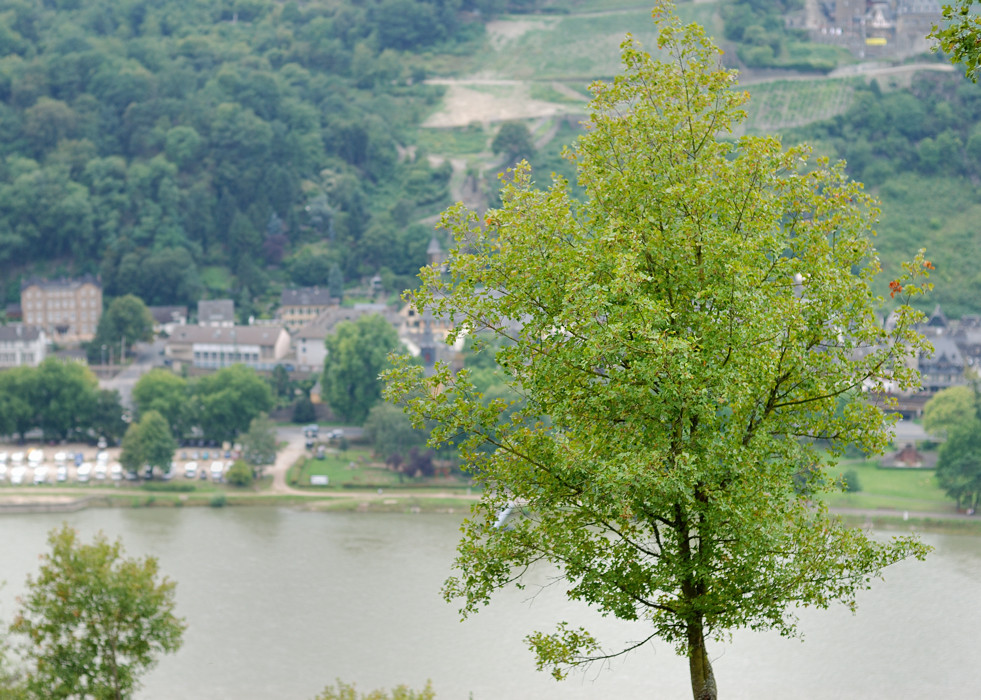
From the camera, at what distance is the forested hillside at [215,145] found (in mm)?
50406

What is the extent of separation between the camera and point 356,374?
35438 millimetres

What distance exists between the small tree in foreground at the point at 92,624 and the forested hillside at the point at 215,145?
33.7 m

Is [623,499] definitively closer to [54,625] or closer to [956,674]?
[54,625]

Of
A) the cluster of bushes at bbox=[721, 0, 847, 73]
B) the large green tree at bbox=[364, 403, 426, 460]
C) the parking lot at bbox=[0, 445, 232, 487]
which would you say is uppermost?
the cluster of bushes at bbox=[721, 0, 847, 73]

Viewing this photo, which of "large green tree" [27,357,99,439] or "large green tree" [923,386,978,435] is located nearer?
"large green tree" [923,386,978,435]

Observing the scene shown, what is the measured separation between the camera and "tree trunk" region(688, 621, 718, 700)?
5.87m

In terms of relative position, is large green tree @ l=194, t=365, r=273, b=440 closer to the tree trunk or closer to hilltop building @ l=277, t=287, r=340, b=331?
hilltop building @ l=277, t=287, r=340, b=331

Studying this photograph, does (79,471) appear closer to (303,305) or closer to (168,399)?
(168,399)

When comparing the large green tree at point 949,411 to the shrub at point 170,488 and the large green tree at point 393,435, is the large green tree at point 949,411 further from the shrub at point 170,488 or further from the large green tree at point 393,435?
the shrub at point 170,488

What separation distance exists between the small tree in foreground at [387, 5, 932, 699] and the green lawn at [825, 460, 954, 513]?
21193mm

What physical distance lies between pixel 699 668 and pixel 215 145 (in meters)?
52.4

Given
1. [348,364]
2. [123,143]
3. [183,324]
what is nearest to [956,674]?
[348,364]

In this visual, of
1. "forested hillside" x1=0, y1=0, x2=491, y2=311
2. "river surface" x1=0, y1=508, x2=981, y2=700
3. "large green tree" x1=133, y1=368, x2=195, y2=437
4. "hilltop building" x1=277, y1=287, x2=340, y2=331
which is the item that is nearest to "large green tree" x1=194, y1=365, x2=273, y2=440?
"large green tree" x1=133, y1=368, x2=195, y2=437

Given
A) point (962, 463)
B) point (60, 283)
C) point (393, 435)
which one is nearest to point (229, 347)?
point (60, 283)
